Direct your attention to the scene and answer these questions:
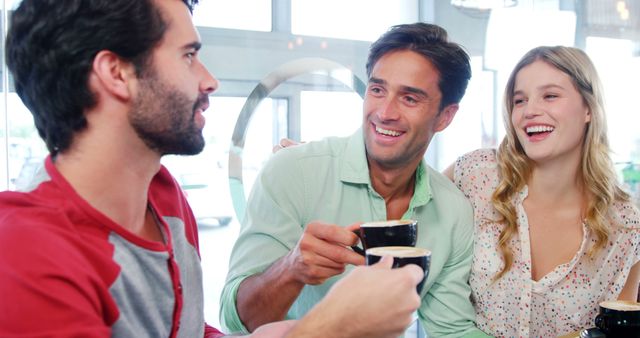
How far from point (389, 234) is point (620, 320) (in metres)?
0.51

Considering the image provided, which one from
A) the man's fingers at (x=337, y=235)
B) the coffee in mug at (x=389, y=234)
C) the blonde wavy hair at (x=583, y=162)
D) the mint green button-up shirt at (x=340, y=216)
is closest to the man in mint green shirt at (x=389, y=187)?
the mint green button-up shirt at (x=340, y=216)

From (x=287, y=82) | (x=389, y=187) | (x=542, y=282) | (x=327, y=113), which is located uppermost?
(x=287, y=82)

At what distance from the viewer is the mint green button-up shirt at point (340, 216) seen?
1571 millimetres

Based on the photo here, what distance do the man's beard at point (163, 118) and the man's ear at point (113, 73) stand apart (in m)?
0.02

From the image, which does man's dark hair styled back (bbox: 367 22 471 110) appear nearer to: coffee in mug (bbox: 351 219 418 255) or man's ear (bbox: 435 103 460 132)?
man's ear (bbox: 435 103 460 132)

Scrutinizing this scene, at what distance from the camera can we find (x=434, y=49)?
1.71 meters

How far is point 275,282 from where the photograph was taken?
1.38 metres

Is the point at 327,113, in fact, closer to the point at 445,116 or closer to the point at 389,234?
the point at 445,116

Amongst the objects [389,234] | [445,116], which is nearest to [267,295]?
[389,234]

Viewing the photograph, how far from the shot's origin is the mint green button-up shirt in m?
1.57

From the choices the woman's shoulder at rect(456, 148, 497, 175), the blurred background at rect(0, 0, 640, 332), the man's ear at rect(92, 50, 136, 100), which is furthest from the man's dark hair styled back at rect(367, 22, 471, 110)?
the man's ear at rect(92, 50, 136, 100)

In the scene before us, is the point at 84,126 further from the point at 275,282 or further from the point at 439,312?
the point at 439,312

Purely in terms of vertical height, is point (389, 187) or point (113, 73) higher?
point (113, 73)

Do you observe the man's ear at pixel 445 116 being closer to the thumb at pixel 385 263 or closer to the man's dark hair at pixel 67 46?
the thumb at pixel 385 263
